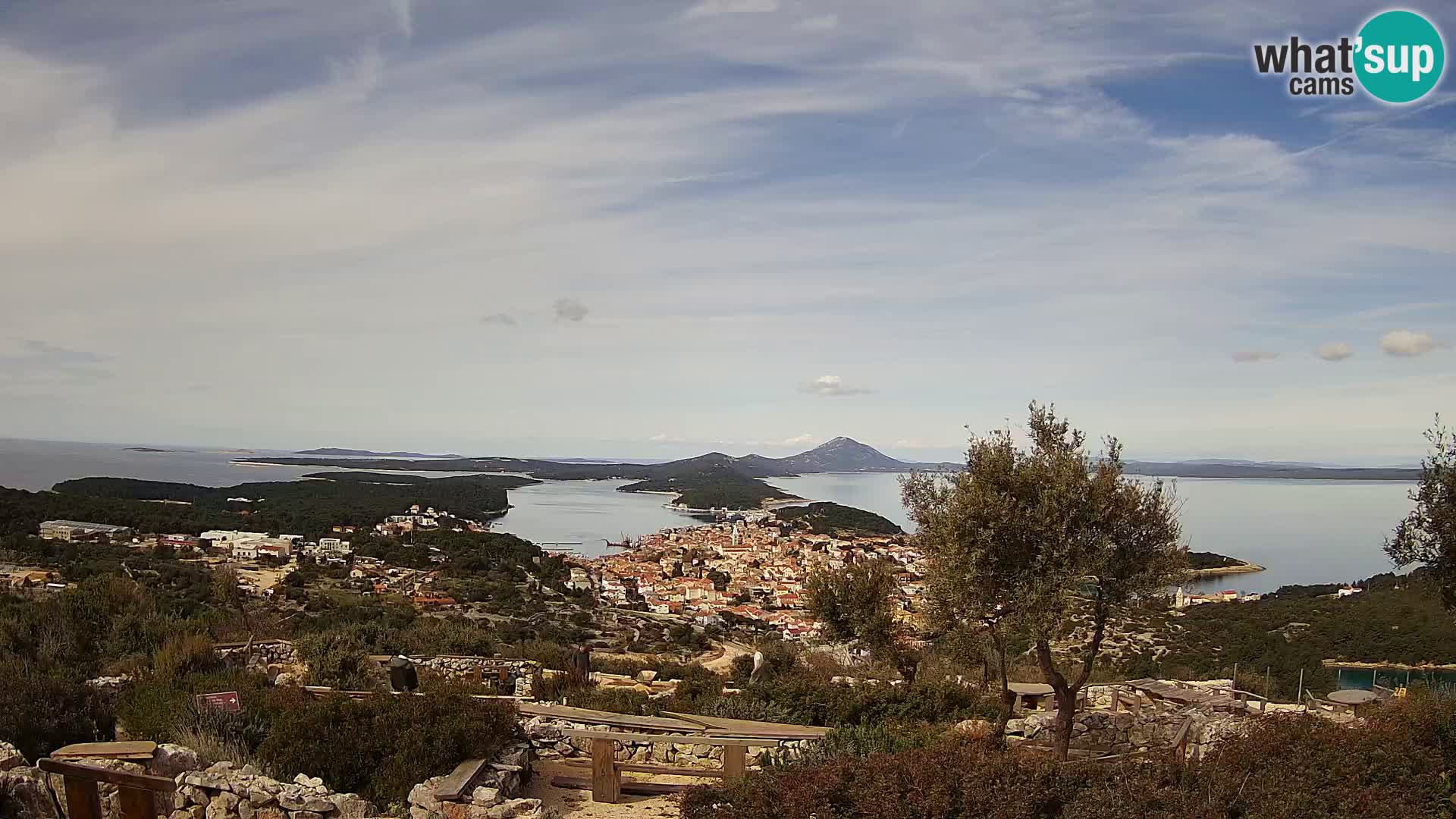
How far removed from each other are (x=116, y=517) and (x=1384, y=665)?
121ft

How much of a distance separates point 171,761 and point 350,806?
1.51 m

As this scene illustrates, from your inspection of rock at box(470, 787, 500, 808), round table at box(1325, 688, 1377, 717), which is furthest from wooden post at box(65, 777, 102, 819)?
round table at box(1325, 688, 1377, 717)

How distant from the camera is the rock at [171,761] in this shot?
6258 mm

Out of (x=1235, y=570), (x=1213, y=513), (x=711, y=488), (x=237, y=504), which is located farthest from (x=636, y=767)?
(x=711, y=488)

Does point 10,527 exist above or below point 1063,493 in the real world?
below

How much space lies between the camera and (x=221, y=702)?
7.40 metres

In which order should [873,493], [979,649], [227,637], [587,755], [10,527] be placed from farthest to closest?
A: [873,493] → [10,527] → [227,637] → [979,649] → [587,755]

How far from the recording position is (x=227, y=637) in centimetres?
1274

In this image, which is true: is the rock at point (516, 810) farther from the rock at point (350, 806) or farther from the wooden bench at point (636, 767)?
the wooden bench at point (636, 767)

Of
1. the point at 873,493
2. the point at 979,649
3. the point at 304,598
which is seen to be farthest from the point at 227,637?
the point at 873,493

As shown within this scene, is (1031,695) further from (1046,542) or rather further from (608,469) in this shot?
(608,469)

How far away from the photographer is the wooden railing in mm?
4805

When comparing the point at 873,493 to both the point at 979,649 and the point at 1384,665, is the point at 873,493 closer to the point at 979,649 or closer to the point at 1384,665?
the point at 1384,665

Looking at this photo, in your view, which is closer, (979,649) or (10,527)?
Result: (979,649)
